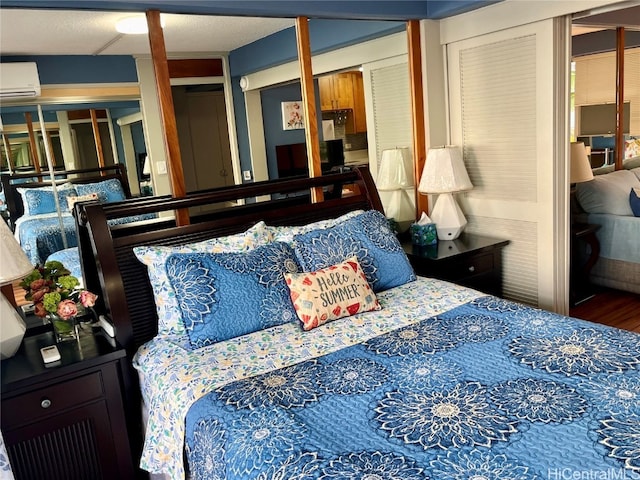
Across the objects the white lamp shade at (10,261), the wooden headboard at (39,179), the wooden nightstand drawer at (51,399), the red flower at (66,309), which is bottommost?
the wooden nightstand drawer at (51,399)

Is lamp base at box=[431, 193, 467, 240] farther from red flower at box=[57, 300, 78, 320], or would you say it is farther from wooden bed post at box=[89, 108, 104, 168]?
red flower at box=[57, 300, 78, 320]

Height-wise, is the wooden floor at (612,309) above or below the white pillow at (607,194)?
below

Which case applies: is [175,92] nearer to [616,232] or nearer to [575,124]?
[616,232]

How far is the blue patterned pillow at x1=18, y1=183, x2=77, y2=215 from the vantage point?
2.19 meters

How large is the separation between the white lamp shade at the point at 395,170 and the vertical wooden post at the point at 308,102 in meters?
0.52

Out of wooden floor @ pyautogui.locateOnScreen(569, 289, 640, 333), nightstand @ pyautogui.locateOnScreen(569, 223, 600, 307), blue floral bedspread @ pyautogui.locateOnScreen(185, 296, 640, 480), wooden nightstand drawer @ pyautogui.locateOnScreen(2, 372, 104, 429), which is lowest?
wooden floor @ pyautogui.locateOnScreen(569, 289, 640, 333)

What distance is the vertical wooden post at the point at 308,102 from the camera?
291cm

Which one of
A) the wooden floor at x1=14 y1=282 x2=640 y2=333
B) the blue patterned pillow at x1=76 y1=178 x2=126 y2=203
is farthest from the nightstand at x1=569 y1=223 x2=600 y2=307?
the blue patterned pillow at x1=76 y1=178 x2=126 y2=203

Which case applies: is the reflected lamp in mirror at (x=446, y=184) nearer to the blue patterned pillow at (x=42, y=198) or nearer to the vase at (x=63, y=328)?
the blue patterned pillow at (x=42, y=198)

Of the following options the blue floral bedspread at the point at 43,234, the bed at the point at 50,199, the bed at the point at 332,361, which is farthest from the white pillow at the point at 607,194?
the blue floral bedspread at the point at 43,234

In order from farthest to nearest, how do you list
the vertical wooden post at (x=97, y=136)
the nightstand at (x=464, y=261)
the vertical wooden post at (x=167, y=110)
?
the nightstand at (x=464, y=261), the vertical wooden post at (x=167, y=110), the vertical wooden post at (x=97, y=136)

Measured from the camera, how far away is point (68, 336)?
84.2 inches

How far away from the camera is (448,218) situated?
3.36 metres

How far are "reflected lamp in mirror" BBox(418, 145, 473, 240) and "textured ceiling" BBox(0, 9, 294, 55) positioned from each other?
1.22 meters
